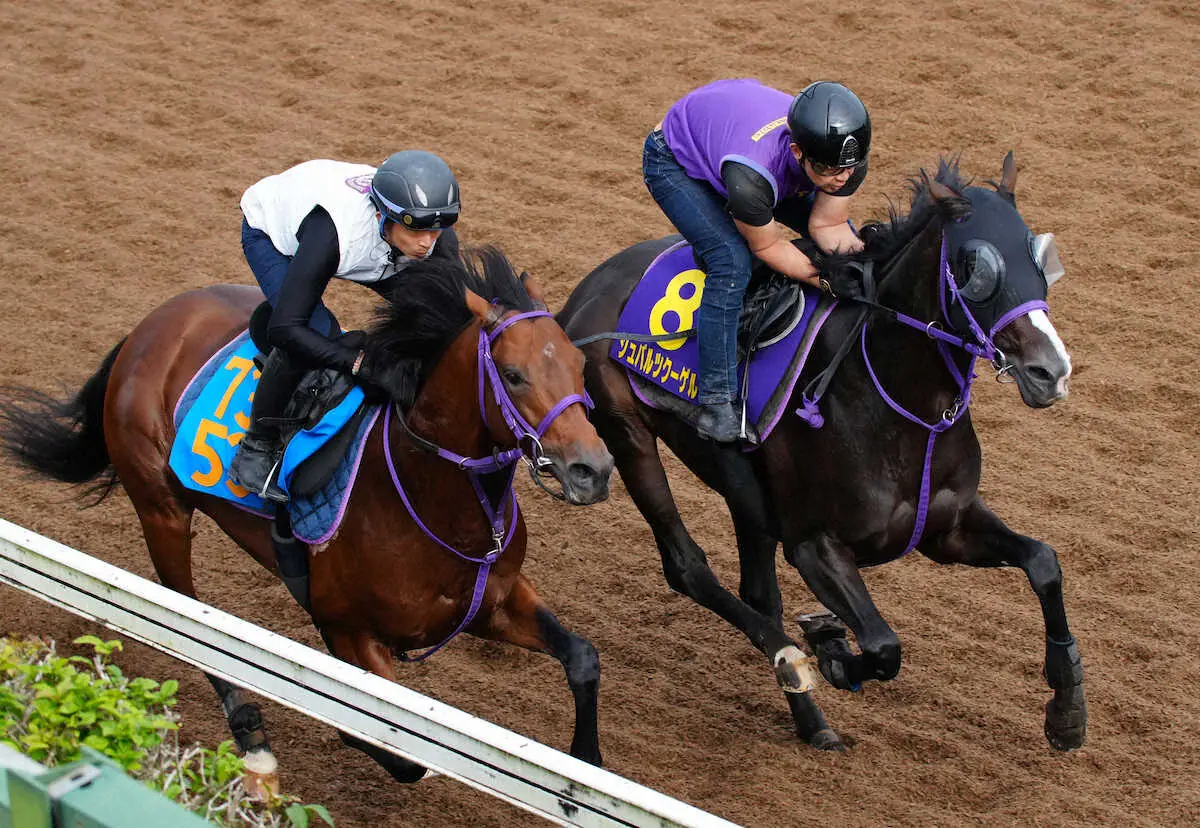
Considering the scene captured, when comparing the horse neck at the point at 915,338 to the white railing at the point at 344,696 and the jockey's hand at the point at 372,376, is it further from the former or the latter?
the white railing at the point at 344,696

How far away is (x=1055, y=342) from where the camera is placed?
4.20m

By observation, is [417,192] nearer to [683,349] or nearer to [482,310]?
[482,310]

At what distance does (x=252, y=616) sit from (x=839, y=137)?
320 centimetres

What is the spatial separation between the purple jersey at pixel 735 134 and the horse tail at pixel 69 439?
8.09ft

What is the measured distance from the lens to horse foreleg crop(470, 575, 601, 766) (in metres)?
4.61

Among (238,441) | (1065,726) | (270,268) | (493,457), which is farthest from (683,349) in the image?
(1065,726)

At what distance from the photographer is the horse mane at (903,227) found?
15.1 ft

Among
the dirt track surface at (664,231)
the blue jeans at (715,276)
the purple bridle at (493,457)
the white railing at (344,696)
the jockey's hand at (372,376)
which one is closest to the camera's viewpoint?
the white railing at (344,696)

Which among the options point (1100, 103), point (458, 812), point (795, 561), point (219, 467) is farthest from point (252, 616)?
point (1100, 103)

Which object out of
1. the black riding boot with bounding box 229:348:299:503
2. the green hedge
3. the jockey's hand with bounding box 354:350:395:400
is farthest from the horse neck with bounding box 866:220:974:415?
the green hedge

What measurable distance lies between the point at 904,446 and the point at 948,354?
0.36 m

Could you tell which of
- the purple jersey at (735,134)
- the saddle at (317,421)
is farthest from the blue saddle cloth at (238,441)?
the purple jersey at (735,134)

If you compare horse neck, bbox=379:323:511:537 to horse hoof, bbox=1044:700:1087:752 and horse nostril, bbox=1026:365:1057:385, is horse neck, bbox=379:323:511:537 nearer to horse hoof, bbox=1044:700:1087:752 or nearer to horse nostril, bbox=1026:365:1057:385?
horse nostril, bbox=1026:365:1057:385

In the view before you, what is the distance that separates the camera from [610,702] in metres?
5.41
